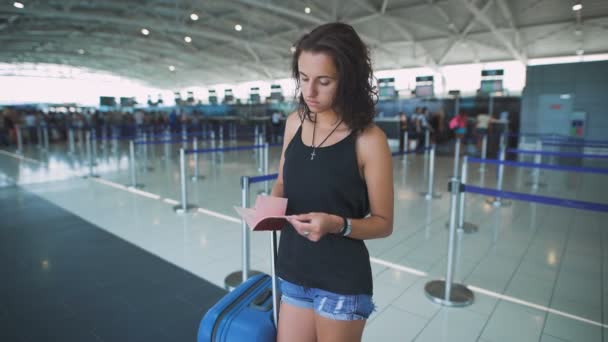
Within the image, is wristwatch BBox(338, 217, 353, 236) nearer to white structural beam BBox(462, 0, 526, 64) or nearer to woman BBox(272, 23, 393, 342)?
woman BBox(272, 23, 393, 342)

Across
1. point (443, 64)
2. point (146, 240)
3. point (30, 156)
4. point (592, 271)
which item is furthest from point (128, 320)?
point (443, 64)

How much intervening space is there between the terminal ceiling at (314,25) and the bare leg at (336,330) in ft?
54.2

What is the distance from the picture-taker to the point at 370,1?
1809 cm

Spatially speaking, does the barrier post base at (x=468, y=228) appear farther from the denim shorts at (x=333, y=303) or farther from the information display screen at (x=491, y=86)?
the information display screen at (x=491, y=86)

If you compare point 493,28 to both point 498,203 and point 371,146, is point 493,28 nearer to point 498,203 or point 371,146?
point 498,203

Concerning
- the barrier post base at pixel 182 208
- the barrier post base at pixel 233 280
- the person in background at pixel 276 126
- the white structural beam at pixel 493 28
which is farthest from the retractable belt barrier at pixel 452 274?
the person in background at pixel 276 126

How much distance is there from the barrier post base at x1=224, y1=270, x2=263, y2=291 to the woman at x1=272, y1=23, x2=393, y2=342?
2.35 meters


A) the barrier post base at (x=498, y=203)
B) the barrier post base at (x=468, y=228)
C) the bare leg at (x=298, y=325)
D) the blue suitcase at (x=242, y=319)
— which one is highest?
the bare leg at (x=298, y=325)

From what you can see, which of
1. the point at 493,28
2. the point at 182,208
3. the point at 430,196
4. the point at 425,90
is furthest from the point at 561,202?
the point at 493,28

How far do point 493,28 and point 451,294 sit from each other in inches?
749

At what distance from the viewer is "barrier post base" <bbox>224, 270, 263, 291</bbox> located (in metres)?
3.42

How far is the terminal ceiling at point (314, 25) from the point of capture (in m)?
17.5

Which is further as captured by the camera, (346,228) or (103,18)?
(103,18)

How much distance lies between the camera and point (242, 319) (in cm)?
146
